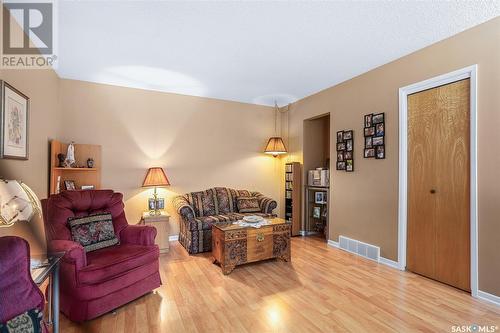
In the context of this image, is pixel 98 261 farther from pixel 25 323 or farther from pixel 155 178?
pixel 155 178

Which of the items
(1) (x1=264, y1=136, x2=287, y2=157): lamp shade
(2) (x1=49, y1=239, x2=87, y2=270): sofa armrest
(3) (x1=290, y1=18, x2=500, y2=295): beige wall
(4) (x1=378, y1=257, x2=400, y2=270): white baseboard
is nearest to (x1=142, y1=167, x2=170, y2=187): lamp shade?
(2) (x1=49, y1=239, x2=87, y2=270): sofa armrest

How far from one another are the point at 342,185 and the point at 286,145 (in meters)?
1.67

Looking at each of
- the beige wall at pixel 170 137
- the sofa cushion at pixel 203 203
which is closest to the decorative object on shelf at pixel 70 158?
the beige wall at pixel 170 137

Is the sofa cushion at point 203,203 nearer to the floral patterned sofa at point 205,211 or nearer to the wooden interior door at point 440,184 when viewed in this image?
the floral patterned sofa at point 205,211

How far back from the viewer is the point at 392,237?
3186mm

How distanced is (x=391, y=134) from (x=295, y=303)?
2.37 metres

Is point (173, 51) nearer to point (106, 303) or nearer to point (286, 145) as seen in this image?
point (106, 303)

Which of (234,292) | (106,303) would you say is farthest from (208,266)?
(106,303)

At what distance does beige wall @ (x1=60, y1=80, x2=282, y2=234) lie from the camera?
394cm

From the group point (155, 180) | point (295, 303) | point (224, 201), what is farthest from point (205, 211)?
point (295, 303)

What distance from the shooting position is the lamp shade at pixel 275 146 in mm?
4922

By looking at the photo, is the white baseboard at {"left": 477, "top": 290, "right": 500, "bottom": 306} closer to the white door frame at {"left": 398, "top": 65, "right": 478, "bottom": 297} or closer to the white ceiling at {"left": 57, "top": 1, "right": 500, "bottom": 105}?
the white door frame at {"left": 398, "top": 65, "right": 478, "bottom": 297}

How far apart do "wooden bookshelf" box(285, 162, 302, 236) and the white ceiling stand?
1671 mm

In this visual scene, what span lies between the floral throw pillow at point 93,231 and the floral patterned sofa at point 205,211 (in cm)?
125
